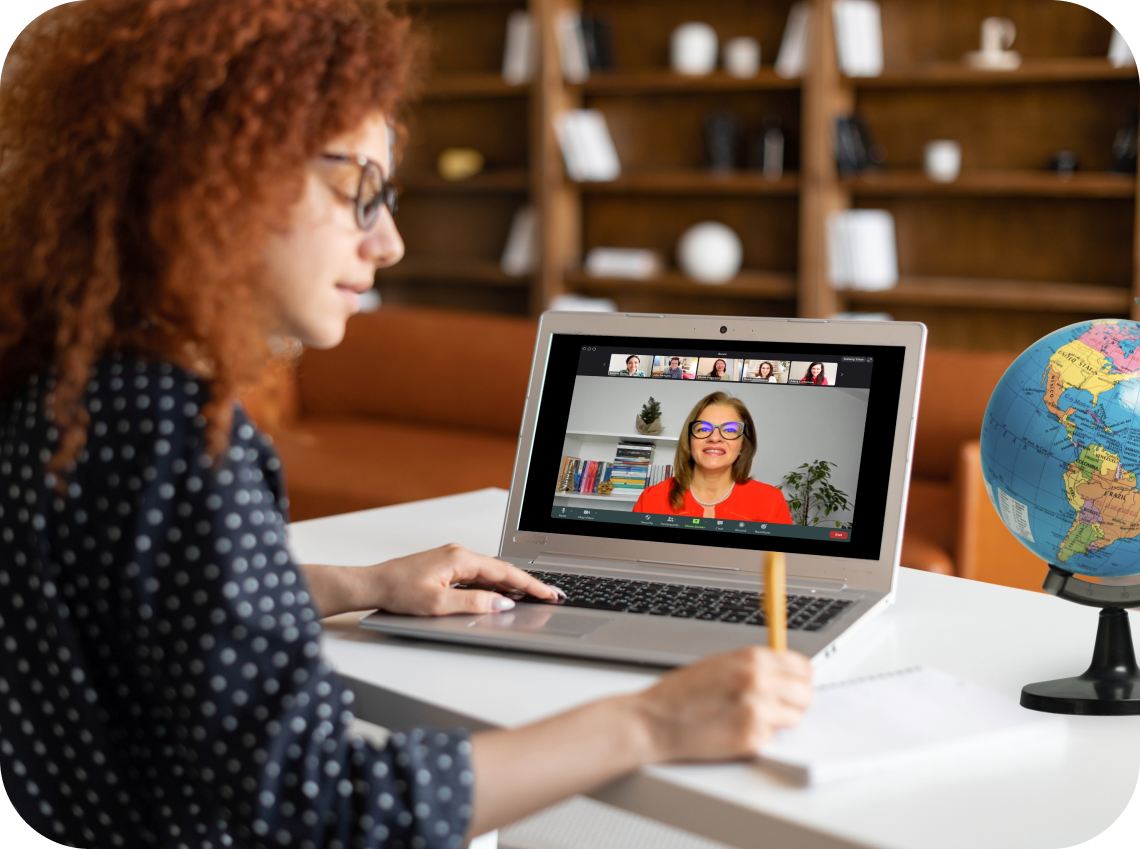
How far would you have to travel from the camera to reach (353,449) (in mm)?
3414

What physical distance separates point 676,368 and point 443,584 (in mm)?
374

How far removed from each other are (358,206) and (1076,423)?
60 centimetres

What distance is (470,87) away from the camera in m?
4.74

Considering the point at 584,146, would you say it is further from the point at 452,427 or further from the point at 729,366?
the point at 729,366

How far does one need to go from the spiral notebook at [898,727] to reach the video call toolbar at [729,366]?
0.39 metres

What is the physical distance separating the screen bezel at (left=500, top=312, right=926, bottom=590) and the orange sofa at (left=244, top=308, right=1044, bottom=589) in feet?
4.00

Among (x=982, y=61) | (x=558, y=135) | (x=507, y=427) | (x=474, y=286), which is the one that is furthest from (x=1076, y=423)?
(x=474, y=286)

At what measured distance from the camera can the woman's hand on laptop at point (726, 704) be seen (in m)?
0.76

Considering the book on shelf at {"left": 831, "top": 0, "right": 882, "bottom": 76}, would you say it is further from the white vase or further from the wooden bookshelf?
the white vase

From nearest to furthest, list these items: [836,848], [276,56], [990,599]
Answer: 1. [836,848]
2. [276,56]
3. [990,599]

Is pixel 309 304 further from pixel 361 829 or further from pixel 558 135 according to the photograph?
pixel 558 135

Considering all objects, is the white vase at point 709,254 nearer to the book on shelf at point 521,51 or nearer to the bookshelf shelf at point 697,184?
the bookshelf shelf at point 697,184

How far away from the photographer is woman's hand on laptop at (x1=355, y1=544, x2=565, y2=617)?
3.48ft

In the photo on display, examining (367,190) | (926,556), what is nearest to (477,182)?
(926,556)
